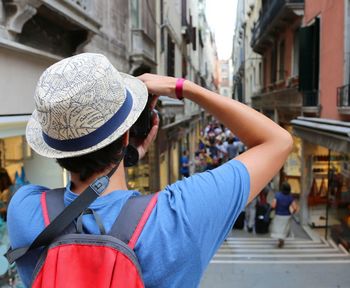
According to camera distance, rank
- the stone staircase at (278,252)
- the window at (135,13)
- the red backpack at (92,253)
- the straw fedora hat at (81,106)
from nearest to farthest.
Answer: the red backpack at (92,253) < the straw fedora hat at (81,106) < the stone staircase at (278,252) < the window at (135,13)

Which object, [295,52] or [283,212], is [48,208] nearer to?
[283,212]

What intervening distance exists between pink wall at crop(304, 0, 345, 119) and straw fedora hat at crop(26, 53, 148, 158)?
9907 mm

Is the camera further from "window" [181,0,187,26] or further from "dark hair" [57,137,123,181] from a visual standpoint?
"window" [181,0,187,26]

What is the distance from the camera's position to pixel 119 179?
1.35 metres

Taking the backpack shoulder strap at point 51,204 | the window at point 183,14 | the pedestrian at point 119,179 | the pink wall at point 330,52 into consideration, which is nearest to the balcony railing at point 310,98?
the pink wall at point 330,52

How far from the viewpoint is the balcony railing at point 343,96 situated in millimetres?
9766

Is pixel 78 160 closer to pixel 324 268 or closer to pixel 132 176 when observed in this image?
pixel 324 268

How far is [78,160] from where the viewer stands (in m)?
1.34

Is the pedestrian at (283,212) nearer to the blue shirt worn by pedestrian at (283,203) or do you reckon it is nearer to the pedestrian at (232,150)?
the blue shirt worn by pedestrian at (283,203)

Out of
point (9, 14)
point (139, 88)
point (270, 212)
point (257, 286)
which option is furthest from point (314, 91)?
point (139, 88)

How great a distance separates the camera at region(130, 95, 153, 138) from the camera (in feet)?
4.92

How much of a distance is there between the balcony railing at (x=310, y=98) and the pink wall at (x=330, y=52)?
434 mm

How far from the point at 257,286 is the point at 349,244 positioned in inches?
143

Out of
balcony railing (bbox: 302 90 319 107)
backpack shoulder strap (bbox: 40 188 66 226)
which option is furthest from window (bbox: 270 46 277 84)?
backpack shoulder strap (bbox: 40 188 66 226)
